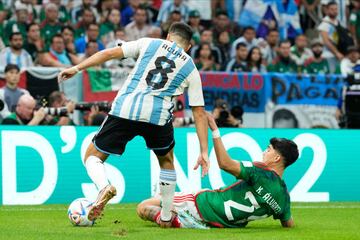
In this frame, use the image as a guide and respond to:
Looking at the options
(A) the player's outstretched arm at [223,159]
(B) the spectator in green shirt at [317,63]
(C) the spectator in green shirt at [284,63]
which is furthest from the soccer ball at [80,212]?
(B) the spectator in green shirt at [317,63]

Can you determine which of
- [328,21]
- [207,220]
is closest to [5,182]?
[207,220]

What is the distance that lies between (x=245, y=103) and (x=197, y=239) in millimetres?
9608

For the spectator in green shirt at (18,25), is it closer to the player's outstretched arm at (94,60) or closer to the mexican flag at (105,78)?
the mexican flag at (105,78)

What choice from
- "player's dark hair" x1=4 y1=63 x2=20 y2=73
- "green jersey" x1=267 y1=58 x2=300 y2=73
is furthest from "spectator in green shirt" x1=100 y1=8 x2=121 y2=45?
"player's dark hair" x1=4 y1=63 x2=20 y2=73

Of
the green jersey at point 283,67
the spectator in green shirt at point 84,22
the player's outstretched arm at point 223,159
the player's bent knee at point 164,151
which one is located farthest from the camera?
the green jersey at point 283,67

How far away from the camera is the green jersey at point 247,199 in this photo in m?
10.1

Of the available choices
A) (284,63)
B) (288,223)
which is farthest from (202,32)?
(288,223)

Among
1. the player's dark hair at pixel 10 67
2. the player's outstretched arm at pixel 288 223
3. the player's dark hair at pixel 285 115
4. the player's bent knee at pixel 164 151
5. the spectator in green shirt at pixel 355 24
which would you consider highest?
the spectator in green shirt at pixel 355 24

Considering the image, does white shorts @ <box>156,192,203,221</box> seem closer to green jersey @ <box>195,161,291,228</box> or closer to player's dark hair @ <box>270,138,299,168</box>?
green jersey @ <box>195,161,291,228</box>

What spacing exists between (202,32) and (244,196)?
1092 cm

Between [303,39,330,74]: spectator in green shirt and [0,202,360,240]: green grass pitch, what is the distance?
25.2 feet

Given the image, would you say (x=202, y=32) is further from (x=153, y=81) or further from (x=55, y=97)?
(x=153, y=81)

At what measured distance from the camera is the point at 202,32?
20.8 metres

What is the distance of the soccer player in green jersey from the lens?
10.1 meters
